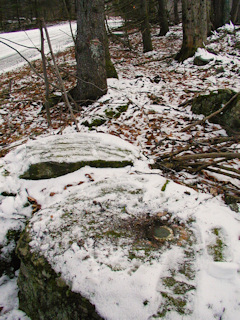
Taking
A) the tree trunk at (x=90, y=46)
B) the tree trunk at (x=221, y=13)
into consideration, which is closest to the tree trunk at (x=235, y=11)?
the tree trunk at (x=221, y=13)

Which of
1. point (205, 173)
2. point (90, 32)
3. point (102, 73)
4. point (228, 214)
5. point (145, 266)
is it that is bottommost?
point (205, 173)

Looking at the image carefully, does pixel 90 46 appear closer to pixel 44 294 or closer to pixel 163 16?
pixel 44 294

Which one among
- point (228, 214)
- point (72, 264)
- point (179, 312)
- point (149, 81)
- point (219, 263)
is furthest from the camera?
point (149, 81)

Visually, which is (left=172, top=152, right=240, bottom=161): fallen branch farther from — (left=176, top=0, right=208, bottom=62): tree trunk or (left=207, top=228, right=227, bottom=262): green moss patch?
(left=176, top=0, right=208, bottom=62): tree trunk

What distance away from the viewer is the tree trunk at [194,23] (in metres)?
6.79

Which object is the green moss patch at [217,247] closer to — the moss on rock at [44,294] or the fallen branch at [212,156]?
the moss on rock at [44,294]

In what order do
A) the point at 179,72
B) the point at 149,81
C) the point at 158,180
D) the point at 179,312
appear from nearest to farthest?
1. the point at 179,312
2. the point at 158,180
3. the point at 149,81
4. the point at 179,72

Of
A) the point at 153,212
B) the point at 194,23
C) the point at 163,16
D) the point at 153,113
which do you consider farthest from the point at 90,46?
the point at 163,16

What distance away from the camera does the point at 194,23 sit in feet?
22.8

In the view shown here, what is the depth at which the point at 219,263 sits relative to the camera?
1.29 m

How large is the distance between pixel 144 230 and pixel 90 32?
4.26 meters

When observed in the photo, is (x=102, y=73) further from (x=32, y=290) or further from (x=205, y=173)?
(x=32, y=290)

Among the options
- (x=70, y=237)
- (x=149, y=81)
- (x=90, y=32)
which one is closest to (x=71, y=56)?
(x=149, y=81)

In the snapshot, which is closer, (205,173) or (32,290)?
(32,290)
